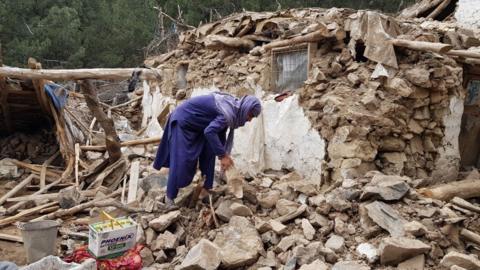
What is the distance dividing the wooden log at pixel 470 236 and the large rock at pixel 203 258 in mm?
2042

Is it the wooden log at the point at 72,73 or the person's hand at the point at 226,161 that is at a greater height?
the wooden log at the point at 72,73

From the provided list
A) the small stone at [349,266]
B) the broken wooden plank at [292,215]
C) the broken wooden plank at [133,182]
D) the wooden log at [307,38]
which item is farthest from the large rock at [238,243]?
the wooden log at [307,38]

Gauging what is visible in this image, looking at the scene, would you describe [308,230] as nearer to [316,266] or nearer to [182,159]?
[316,266]

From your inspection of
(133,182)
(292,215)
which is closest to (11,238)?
(133,182)

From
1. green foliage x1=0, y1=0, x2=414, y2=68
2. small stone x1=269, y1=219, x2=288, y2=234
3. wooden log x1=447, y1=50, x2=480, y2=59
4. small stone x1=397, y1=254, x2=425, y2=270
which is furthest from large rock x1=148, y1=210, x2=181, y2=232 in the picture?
green foliage x1=0, y1=0, x2=414, y2=68

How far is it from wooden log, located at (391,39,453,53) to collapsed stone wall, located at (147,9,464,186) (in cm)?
25

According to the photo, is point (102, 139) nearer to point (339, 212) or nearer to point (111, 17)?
point (339, 212)

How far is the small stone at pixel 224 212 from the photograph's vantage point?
418 cm

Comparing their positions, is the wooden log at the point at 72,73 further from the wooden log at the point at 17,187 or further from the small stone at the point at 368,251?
the small stone at the point at 368,251

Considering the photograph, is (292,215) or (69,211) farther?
(69,211)

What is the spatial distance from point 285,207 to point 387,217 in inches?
39.3

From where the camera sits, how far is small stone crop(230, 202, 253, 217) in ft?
13.6

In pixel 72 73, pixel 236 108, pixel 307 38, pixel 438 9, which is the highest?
pixel 438 9

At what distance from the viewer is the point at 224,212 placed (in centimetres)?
420
